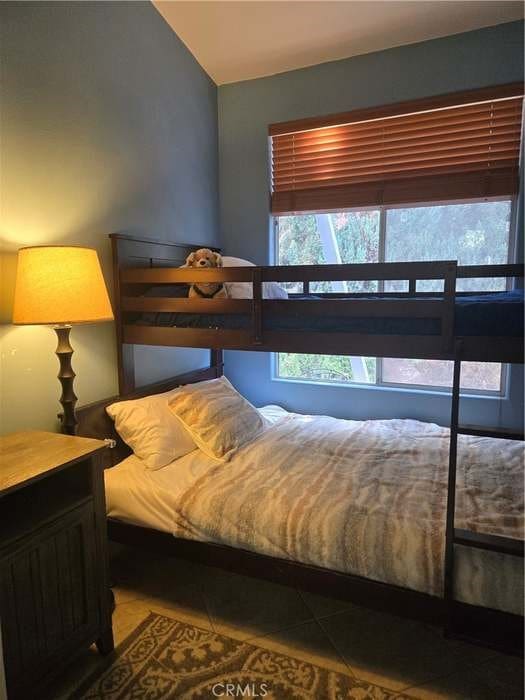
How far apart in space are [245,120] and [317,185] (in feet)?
2.54

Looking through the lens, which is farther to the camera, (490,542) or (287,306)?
(287,306)

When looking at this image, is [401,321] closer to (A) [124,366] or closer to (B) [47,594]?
(A) [124,366]

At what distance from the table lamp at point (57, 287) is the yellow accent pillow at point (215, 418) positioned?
2.62 feet

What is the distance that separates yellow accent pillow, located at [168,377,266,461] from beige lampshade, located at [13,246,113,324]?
85 centimetres

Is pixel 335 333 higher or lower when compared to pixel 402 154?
lower

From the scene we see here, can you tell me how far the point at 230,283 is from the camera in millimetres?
2240

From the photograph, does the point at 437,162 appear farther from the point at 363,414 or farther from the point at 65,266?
the point at 65,266

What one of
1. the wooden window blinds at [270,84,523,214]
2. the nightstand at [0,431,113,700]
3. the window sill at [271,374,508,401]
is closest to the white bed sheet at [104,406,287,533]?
the nightstand at [0,431,113,700]

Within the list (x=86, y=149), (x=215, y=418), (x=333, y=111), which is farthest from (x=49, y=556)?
(x=333, y=111)

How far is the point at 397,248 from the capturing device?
3.00 metres

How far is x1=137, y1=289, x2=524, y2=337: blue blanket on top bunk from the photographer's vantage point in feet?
5.22

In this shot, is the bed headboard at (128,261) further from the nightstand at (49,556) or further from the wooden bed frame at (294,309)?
the nightstand at (49,556)

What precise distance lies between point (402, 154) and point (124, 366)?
2.24 metres

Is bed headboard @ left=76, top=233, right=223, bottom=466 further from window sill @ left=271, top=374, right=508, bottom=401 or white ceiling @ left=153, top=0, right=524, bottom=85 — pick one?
white ceiling @ left=153, top=0, right=524, bottom=85
